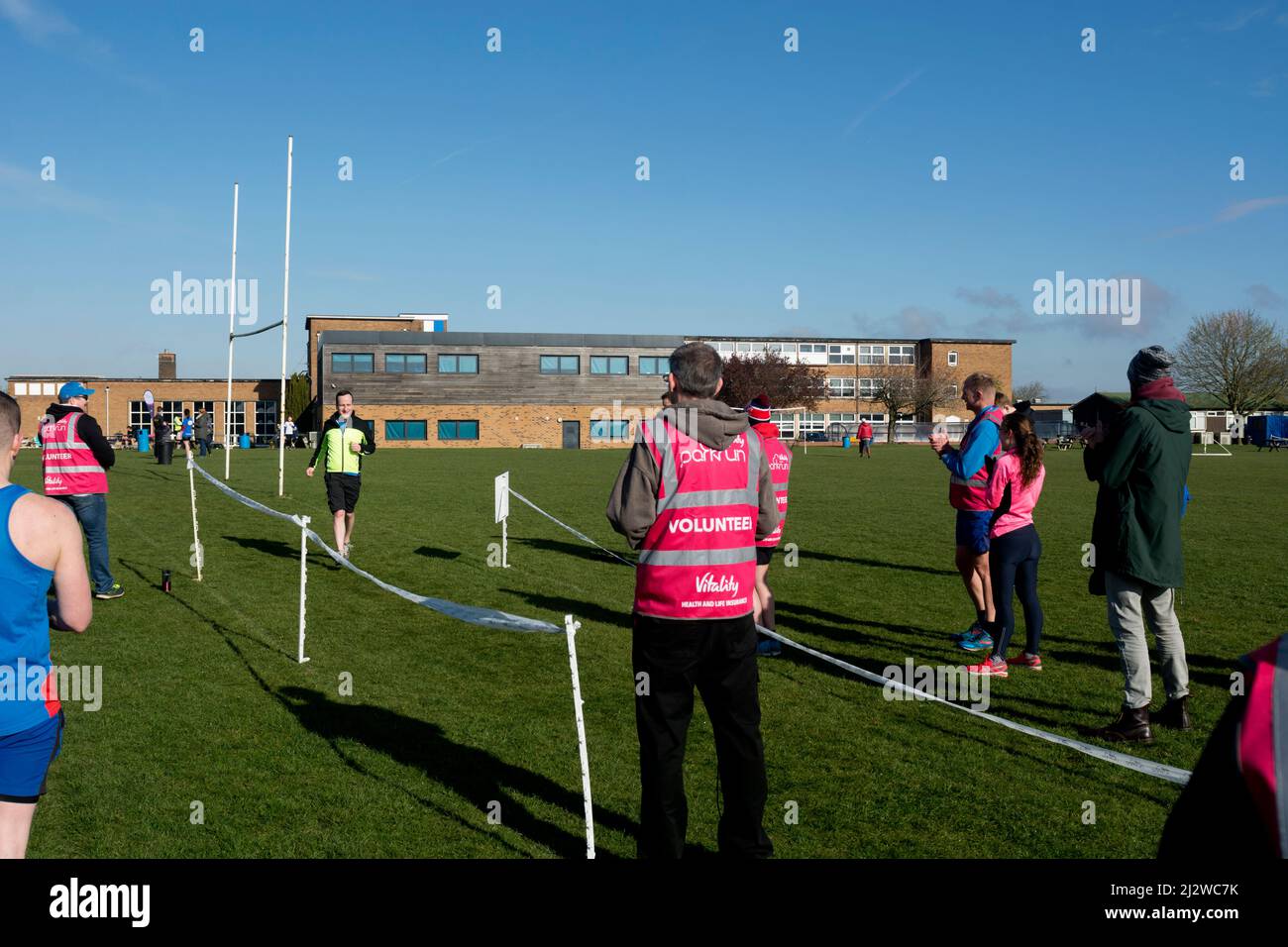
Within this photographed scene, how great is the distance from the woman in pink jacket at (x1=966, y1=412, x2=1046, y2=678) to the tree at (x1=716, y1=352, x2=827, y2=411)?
234ft

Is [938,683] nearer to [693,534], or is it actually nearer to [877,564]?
[693,534]

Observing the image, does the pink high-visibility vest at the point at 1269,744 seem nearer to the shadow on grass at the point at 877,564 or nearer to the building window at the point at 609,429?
the shadow on grass at the point at 877,564

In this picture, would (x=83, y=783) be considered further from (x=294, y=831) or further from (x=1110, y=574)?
(x=1110, y=574)

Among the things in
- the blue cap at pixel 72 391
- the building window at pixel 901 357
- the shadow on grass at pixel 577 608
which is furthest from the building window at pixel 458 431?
the blue cap at pixel 72 391

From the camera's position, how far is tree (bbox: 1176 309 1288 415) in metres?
67.2

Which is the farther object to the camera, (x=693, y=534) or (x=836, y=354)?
(x=836, y=354)

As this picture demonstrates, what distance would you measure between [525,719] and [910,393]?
8395 centimetres

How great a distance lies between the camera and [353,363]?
64.5 m

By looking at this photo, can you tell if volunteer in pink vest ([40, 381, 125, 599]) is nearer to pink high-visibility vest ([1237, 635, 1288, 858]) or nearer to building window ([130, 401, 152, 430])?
pink high-visibility vest ([1237, 635, 1288, 858])

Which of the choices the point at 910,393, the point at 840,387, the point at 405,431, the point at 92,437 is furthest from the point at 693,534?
the point at 840,387

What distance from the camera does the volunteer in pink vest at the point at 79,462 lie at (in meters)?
9.45

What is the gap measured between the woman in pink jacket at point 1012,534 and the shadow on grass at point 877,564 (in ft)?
16.8

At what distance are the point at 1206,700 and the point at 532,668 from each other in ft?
16.5

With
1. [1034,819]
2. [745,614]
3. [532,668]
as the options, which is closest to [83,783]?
[532,668]
